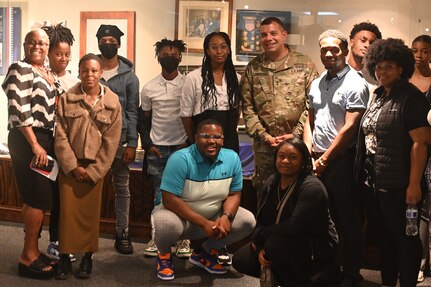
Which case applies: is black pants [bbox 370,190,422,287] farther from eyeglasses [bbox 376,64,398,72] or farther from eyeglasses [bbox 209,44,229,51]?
eyeglasses [bbox 209,44,229,51]

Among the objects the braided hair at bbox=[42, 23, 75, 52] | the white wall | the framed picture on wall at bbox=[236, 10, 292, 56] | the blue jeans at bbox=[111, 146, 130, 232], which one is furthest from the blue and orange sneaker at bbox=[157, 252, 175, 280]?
the framed picture on wall at bbox=[236, 10, 292, 56]

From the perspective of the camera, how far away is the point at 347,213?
3.36 metres

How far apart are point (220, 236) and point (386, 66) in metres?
1.33

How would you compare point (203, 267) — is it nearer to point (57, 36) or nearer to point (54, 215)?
point (54, 215)

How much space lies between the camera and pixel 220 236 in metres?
3.52

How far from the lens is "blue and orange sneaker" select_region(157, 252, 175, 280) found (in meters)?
3.60

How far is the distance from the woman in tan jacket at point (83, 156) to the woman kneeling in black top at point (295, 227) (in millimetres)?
1017

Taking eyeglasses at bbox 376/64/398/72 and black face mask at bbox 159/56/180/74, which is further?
black face mask at bbox 159/56/180/74

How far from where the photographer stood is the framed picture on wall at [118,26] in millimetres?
5133

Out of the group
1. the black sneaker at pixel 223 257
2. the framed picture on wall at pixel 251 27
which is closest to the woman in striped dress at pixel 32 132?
the black sneaker at pixel 223 257

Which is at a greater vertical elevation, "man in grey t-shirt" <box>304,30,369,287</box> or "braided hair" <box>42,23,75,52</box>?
"braided hair" <box>42,23,75,52</box>

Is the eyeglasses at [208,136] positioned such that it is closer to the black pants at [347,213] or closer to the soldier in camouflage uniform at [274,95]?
the soldier in camouflage uniform at [274,95]

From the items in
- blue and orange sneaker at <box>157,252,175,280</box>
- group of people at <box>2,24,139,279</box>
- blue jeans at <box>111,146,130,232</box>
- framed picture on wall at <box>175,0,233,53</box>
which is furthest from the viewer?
framed picture on wall at <box>175,0,233,53</box>

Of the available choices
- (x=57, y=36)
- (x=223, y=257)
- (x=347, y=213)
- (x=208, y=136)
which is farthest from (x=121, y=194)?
(x=347, y=213)
